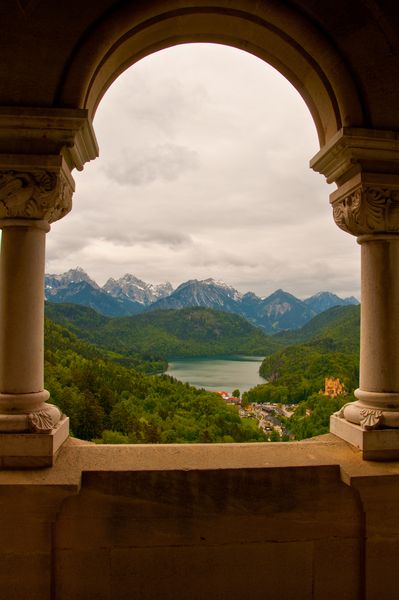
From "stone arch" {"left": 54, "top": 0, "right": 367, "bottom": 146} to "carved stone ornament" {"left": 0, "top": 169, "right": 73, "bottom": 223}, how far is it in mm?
586

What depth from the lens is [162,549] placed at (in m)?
3.27

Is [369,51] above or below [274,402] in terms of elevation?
above

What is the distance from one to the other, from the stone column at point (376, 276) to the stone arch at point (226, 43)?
0.93ft

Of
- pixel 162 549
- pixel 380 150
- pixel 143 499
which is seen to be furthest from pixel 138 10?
pixel 162 549

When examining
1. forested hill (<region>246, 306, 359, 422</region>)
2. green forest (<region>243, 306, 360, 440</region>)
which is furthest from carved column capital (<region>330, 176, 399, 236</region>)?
forested hill (<region>246, 306, 359, 422</region>)

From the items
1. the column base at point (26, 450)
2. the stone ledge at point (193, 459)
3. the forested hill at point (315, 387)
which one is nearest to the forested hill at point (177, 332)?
the forested hill at point (315, 387)

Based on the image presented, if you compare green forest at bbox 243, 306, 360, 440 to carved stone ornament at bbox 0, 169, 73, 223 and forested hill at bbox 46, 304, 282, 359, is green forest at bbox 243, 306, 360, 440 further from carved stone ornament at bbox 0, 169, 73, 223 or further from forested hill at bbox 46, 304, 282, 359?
forested hill at bbox 46, 304, 282, 359

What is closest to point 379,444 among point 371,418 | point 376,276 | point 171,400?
point 371,418

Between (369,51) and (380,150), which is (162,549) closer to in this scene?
(380,150)

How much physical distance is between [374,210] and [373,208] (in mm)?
18

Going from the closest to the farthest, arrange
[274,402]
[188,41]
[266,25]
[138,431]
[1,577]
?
[1,577] → [266,25] → [188,41] → [138,431] → [274,402]

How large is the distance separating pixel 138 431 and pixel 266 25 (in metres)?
10.0

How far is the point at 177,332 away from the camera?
566 feet

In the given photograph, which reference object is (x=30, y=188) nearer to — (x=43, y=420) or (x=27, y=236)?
(x=27, y=236)
